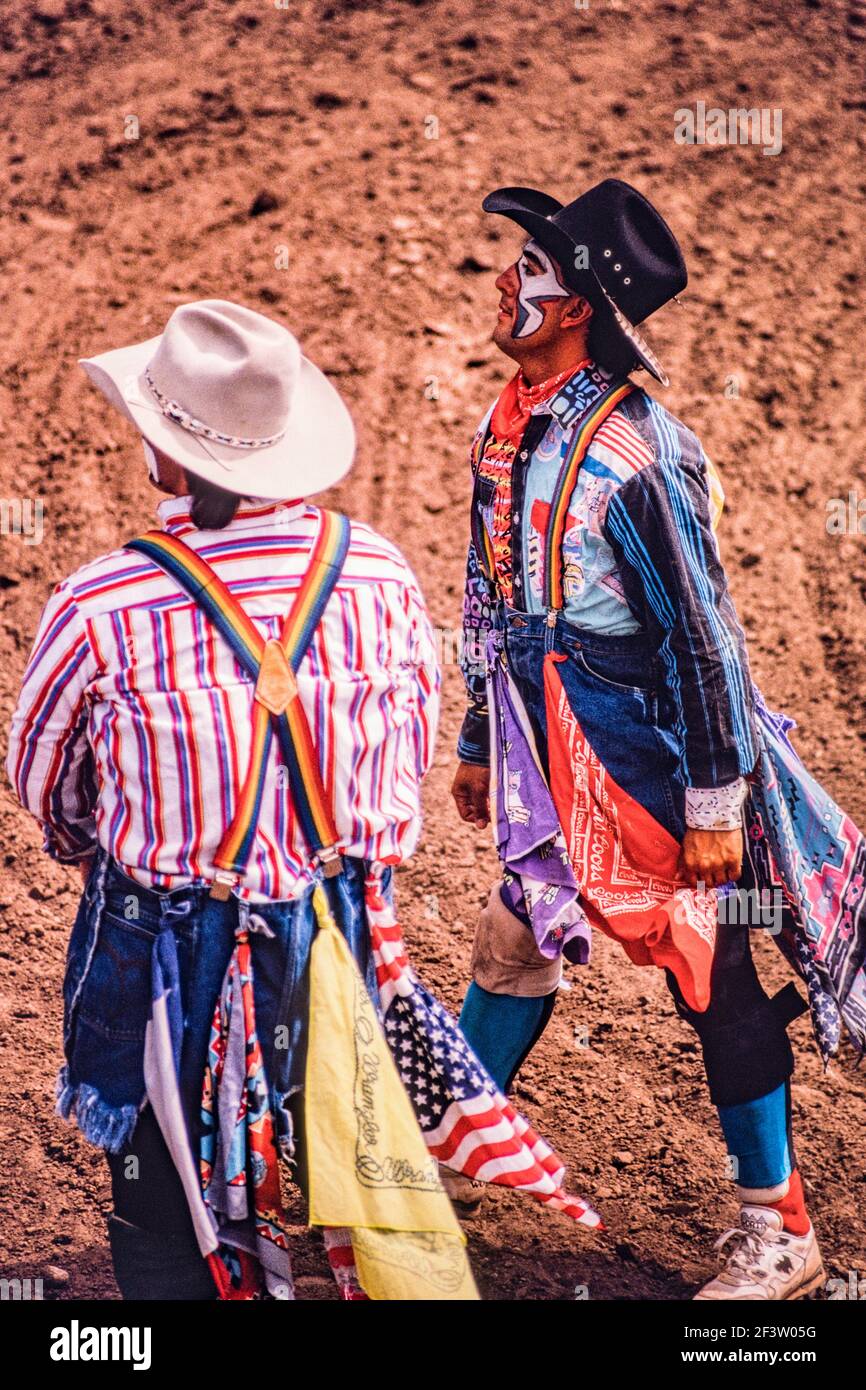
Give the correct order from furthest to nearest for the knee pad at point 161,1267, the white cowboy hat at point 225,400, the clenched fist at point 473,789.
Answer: the clenched fist at point 473,789, the knee pad at point 161,1267, the white cowboy hat at point 225,400

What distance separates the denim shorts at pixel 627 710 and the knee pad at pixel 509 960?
406 millimetres

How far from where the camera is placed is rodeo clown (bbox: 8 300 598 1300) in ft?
7.45

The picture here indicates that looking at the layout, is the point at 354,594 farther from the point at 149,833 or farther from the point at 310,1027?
the point at 310,1027

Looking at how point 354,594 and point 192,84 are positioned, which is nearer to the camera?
point 354,594

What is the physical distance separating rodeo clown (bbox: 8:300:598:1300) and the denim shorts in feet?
1.52

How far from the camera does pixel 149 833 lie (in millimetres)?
2305

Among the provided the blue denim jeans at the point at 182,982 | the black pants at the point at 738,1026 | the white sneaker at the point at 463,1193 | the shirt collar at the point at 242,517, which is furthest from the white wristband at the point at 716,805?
the white sneaker at the point at 463,1193

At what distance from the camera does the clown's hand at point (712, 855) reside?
2854 mm

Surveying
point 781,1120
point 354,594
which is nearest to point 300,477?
point 354,594

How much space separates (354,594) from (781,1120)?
1.44 m

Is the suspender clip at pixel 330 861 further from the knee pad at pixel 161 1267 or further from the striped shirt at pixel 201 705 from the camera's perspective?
the knee pad at pixel 161 1267

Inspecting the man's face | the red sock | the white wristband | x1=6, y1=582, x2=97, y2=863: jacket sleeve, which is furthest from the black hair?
the red sock

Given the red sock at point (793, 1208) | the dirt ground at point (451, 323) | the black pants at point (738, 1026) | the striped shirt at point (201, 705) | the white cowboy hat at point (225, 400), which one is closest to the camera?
the striped shirt at point (201, 705)

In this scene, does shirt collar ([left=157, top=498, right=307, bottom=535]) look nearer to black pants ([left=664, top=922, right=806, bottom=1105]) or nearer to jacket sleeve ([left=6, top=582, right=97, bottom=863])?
jacket sleeve ([left=6, top=582, right=97, bottom=863])
